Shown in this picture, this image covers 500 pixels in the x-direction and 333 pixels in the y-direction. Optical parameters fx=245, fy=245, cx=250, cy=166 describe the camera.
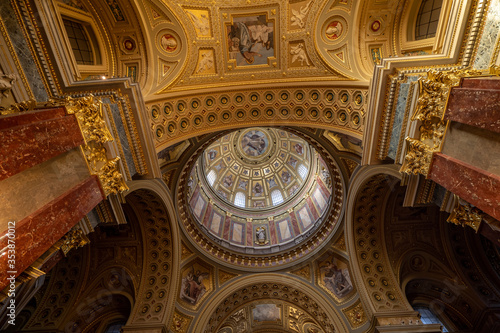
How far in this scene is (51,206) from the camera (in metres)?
4.59

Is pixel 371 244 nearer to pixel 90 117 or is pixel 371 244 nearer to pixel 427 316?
pixel 427 316

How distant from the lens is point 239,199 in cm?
2109

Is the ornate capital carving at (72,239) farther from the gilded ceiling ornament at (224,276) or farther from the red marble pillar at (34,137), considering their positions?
the gilded ceiling ornament at (224,276)

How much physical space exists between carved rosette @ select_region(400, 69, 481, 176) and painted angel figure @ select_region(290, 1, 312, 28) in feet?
16.9

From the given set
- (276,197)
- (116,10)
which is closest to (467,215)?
(116,10)

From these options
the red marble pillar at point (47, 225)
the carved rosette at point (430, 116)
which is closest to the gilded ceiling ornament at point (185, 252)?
the red marble pillar at point (47, 225)

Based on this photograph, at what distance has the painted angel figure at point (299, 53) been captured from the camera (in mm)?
9797

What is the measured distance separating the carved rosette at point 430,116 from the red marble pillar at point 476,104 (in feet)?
0.80

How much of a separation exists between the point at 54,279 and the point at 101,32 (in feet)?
36.7

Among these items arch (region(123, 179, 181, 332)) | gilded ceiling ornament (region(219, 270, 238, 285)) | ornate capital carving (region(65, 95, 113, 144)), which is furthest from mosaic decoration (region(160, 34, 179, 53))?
gilded ceiling ornament (region(219, 270, 238, 285))

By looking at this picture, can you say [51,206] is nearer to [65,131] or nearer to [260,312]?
[65,131]

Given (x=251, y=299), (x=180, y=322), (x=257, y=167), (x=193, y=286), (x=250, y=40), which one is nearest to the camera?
(x=250, y=40)

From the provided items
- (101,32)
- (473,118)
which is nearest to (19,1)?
(101,32)

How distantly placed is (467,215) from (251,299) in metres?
13.1
